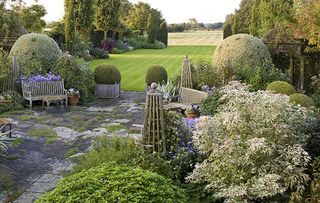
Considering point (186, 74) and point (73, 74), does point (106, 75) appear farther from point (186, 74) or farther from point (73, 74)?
point (186, 74)

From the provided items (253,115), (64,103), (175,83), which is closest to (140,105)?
(175,83)

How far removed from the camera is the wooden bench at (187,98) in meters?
12.3

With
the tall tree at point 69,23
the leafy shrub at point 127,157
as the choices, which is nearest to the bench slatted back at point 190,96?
the leafy shrub at point 127,157

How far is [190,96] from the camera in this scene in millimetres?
12789

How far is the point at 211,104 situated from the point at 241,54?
187 inches

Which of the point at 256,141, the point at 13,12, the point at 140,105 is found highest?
the point at 13,12

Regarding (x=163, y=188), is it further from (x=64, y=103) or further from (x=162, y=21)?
(x=162, y=21)

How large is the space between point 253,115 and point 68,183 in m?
3.04

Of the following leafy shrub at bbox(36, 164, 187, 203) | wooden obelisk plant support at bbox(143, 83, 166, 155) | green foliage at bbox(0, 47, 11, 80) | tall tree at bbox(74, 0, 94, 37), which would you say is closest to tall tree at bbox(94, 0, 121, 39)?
tall tree at bbox(74, 0, 94, 37)

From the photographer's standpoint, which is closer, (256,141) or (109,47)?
(256,141)

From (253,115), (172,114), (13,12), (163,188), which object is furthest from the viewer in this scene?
(13,12)

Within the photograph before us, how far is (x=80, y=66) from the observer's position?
49.4 feet

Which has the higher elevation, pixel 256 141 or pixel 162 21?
pixel 162 21

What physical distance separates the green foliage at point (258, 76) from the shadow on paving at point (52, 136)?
3.79 m
